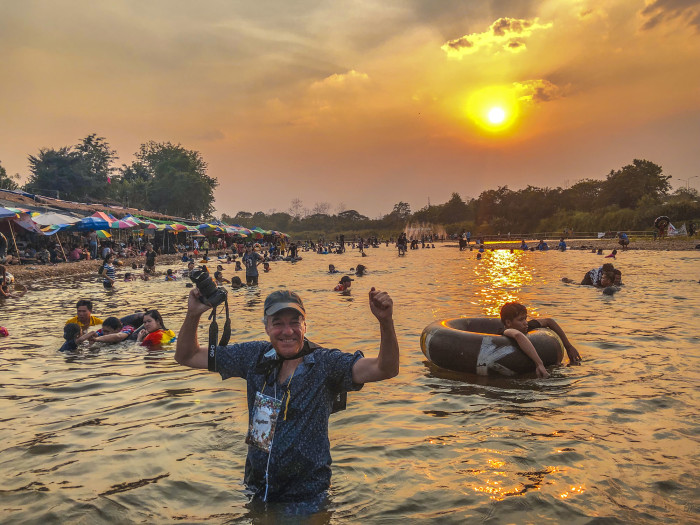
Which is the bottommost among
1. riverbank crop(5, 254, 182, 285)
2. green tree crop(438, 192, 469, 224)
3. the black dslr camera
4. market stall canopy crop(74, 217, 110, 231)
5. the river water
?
the river water

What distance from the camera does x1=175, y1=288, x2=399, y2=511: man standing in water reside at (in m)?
3.43

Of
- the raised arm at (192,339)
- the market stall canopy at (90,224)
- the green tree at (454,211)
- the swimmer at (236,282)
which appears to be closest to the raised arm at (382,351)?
the raised arm at (192,339)

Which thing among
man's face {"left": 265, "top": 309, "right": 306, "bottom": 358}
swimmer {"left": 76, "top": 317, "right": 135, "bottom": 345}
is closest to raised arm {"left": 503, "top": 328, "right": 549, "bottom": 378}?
man's face {"left": 265, "top": 309, "right": 306, "bottom": 358}

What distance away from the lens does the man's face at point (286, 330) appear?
346 centimetres

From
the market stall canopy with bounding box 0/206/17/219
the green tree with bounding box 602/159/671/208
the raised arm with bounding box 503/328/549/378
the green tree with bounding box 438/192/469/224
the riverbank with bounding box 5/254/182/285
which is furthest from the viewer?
the green tree with bounding box 438/192/469/224

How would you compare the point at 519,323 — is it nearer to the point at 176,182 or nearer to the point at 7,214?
the point at 7,214

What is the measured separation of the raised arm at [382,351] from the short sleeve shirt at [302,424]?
0.09 meters

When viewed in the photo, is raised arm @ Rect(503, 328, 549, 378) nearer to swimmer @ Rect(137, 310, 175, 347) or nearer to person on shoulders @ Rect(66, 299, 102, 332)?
swimmer @ Rect(137, 310, 175, 347)

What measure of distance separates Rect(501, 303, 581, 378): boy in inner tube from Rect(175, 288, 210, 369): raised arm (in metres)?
5.22

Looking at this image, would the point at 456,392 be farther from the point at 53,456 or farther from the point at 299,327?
the point at 53,456

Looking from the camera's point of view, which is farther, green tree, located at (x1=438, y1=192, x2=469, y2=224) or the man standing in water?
green tree, located at (x1=438, y1=192, x2=469, y2=224)

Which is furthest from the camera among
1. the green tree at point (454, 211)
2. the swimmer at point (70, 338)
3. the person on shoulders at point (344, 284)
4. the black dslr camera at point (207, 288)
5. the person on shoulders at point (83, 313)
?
the green tree at point (454, 211)

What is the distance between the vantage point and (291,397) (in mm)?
3434

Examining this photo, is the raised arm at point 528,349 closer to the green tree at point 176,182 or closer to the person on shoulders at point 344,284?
the person on shoulders at point 344,284
